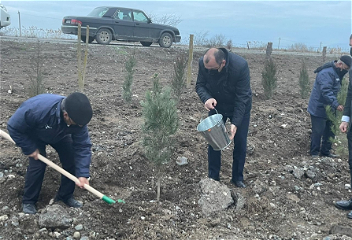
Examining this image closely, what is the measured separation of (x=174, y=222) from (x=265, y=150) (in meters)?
3.10

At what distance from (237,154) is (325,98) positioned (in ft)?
6.68

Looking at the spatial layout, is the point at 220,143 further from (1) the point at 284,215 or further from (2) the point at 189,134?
(2) the point at 189,134

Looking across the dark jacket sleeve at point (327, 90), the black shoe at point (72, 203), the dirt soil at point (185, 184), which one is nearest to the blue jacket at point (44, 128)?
the black shoe at point (72, 203)

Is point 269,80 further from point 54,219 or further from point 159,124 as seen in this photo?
point 54,219

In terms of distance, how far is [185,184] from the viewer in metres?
4.73

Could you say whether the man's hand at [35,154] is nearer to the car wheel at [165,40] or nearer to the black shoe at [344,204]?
the black shoe at [344,204]

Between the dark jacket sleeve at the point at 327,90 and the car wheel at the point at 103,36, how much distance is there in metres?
10.4

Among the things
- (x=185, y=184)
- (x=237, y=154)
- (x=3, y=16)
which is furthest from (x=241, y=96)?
(x=3, y=16)

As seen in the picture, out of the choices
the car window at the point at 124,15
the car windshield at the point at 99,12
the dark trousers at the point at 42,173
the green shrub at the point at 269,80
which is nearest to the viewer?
the dark trousers at the point at 42,173

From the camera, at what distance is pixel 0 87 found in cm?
838

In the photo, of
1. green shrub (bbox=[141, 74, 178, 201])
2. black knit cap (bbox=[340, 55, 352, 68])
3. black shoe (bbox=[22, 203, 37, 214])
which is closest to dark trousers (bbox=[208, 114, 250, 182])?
green shrub (bbox=[141, 74, 178, 201])

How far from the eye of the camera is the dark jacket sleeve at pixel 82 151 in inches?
143

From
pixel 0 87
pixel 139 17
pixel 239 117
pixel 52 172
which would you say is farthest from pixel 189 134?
pixel 139 17

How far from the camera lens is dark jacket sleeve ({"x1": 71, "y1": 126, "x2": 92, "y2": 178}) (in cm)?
364
